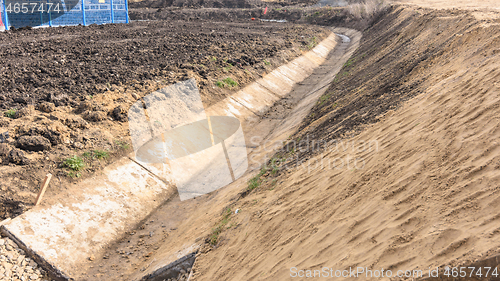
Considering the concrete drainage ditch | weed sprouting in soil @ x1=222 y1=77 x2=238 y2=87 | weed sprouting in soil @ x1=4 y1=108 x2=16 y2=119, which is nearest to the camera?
the concrete drainage ditch

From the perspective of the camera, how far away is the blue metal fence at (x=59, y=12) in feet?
64.7

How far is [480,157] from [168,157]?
22.3ft

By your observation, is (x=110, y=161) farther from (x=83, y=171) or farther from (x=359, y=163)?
(x=359, y=163)

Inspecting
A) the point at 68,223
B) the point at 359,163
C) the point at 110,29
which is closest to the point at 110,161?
the point at 68,223

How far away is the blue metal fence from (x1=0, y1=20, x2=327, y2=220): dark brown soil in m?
2.18

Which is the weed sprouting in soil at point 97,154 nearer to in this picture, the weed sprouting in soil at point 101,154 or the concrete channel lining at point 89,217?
the weed sprouting in soil at point 101,154

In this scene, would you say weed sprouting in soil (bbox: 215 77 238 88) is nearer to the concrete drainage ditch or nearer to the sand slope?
the sand slope

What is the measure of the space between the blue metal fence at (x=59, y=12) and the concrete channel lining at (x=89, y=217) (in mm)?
17469

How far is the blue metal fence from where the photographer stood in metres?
19.7

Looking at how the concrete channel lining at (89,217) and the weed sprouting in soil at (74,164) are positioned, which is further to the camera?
the weed sprouting in soil at (74,164)

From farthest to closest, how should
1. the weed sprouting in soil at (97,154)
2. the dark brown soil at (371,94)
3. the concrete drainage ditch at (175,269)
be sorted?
the weed sprouting in soil at (97,154) < the dark brown soil at (371,94) < the concrete drainage ditch at (175,269)

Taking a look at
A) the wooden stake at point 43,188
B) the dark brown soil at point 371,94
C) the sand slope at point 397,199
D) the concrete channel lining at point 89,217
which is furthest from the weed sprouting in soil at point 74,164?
the dark brown soil at point 371,94

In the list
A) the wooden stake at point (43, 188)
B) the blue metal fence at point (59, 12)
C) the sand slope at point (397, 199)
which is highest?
the blue metal fence at point (59, 12)

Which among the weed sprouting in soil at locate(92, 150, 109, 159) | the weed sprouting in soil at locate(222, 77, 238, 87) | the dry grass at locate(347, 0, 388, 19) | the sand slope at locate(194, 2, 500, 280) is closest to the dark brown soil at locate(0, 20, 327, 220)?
the weed sprouting in soil at locate(92, 150, 109, 159)
